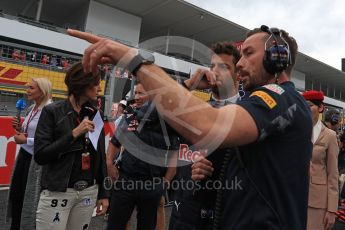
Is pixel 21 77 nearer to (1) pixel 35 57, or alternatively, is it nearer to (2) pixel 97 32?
(1) pixel 35 57

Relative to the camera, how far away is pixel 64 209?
234 centimetres

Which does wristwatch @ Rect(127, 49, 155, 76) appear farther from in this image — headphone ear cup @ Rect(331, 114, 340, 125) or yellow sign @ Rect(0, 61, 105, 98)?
yellow sign @ Rect(0, 61, 105, 98)

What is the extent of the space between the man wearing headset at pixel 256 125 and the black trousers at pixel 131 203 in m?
1.96

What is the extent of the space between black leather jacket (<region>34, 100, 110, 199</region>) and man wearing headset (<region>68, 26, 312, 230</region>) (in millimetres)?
1388

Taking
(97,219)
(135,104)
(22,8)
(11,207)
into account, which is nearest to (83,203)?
(11,207)

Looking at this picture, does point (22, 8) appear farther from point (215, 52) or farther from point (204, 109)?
point (204, 109)

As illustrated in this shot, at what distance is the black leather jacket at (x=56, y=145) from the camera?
7.55 feet

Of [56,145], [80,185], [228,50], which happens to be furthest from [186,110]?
[80,185]

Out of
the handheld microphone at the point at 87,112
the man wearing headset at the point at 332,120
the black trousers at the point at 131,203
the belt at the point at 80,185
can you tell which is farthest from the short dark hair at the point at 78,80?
the man wearing headset at the point at 332,120

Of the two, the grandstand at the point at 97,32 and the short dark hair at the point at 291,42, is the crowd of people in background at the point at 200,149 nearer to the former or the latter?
the short dark hair at the point at 291,42

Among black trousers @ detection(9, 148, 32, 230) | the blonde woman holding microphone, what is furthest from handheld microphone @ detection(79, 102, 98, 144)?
black trousers @ detection(9, 148, 32, 230)

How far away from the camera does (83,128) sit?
7.75 feet

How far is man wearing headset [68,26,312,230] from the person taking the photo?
39.0 inches

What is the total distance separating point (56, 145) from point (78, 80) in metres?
0.54
